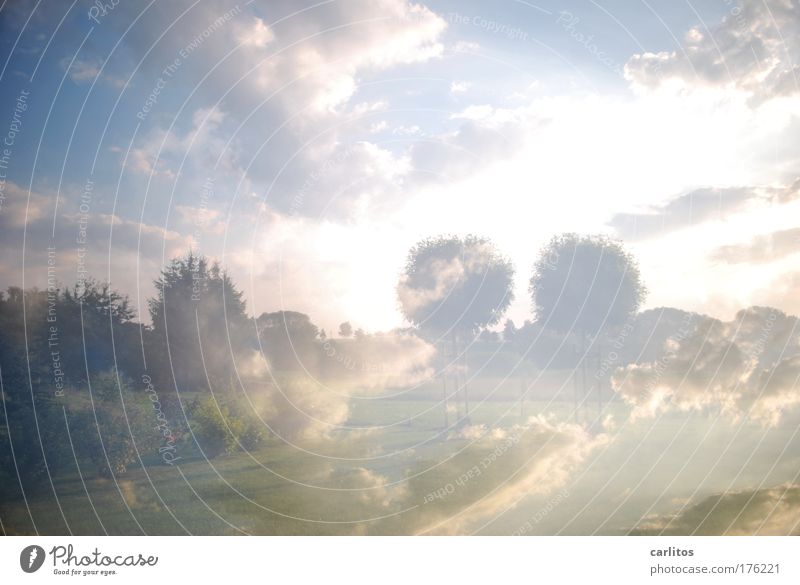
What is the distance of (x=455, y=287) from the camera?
9688 millimetres

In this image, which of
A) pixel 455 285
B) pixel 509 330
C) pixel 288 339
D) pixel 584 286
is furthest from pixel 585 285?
pixel 288 339

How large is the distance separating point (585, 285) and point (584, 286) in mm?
23

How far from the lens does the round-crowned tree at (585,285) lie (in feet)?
30.7

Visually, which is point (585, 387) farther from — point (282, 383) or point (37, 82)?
point (37, 82)

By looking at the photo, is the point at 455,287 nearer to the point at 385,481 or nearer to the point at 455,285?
the point at 455,285

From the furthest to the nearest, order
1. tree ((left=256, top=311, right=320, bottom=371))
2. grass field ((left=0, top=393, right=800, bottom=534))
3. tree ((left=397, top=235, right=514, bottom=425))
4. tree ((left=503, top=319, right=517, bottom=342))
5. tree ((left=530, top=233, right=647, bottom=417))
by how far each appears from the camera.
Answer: tree ((left=503, top=319, right=517, bottom=342)) → tree ((left=397, top=235, right=514, bottom=425)) → tree ((left=530, top=233, right=647, bottom=417)) → tree ((left=256, top=311, right=320, bottom=371)) → grass field ((left=0, top=393, right=800, bottom=534))

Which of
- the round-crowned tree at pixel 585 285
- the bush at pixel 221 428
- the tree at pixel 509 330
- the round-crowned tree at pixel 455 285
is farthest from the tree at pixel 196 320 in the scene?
the round-crowned tree at pixel 585 285

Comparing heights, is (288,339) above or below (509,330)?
above

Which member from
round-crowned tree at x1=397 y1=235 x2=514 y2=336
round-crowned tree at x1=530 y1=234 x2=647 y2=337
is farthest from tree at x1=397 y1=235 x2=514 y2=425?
round-crowned tree at x1=530 y1=234 x2=647 y2=337

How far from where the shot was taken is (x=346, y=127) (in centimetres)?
941

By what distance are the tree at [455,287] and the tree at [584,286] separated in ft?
2.07

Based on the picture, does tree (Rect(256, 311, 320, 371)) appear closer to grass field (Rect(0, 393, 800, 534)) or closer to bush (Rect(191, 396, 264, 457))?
bush (Rect(191, 396, 264, 457))

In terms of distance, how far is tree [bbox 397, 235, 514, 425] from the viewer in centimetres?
957

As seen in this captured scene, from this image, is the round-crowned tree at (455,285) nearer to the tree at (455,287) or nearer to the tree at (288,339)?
the tree at (455,287)
